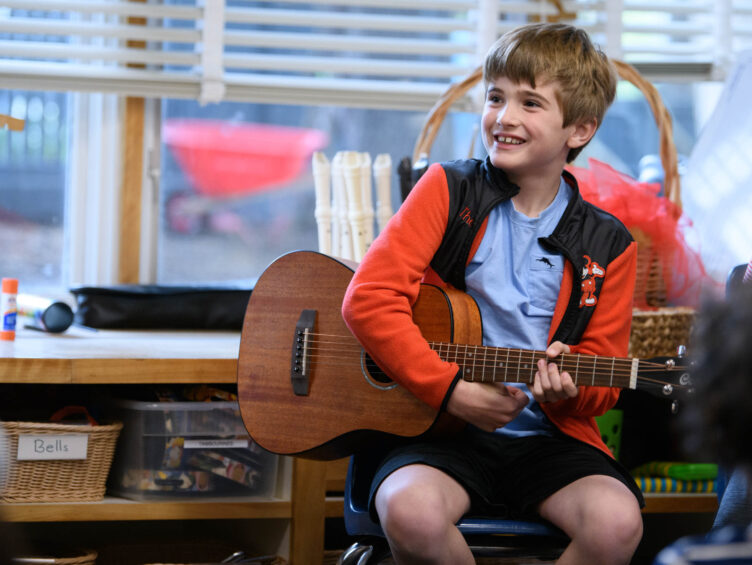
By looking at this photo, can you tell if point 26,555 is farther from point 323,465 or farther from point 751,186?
point 751,186

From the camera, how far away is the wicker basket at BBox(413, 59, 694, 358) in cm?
199

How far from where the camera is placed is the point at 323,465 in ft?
6.15

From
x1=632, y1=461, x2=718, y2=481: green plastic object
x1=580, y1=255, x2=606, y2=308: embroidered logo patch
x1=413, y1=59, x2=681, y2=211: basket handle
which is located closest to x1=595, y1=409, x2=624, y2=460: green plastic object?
x1=632, y1=461, x2=718, y2=481: green plastic object

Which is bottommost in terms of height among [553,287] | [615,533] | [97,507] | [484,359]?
[97,507]

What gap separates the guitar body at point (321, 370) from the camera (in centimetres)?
148

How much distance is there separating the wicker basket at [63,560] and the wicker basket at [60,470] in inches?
4.3

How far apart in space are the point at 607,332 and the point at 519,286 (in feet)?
0.52

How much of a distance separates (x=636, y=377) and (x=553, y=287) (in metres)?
0.25

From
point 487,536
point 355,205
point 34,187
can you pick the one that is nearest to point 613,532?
point 487,536

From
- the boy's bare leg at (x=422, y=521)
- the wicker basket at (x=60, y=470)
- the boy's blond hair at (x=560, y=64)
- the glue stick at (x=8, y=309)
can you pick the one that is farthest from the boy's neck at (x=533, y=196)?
the glue stick at (x=8, y=309)

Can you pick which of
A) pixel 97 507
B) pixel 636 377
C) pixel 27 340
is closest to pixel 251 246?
pixel 27 340

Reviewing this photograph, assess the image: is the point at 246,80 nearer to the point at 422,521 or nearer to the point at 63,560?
the point at 63,560

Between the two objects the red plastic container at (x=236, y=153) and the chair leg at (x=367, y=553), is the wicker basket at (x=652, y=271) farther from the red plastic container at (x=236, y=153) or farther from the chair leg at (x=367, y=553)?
the chair leg at (x=367, y=553)

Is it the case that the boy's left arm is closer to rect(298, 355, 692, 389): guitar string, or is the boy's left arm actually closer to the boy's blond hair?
rect(298, 355, 692, 389): guitar string
